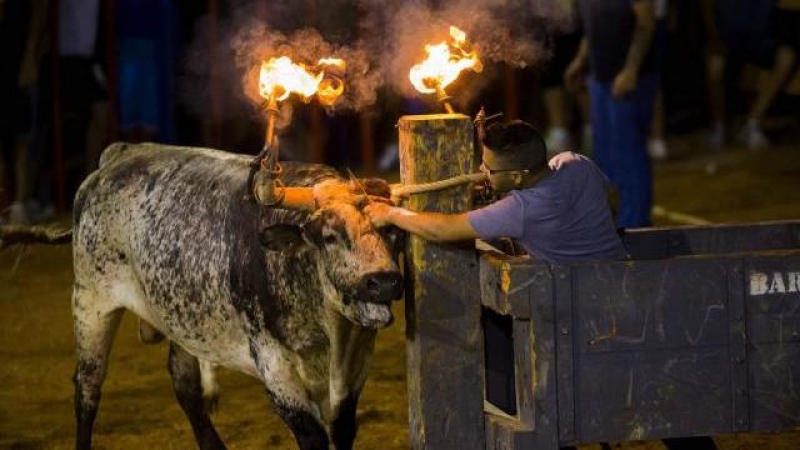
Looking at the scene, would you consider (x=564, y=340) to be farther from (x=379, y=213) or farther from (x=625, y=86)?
(x=625, y=86)

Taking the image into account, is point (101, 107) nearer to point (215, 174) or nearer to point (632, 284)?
point (215, 174)

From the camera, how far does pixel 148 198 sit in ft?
24.9

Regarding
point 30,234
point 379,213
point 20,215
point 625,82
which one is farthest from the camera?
point 20,215

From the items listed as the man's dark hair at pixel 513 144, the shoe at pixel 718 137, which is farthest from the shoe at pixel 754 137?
the man's dark hair at pixel 513 144

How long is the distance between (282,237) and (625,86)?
18.7ft

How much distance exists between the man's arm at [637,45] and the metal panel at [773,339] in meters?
5.98

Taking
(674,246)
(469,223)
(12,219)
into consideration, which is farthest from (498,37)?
(12,219)

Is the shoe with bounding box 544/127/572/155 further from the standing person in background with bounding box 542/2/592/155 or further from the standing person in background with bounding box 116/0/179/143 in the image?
the standing person in background with bounding box 116/0/179/143

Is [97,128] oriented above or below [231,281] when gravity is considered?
above

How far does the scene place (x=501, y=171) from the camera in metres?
6.27

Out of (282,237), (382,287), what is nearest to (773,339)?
(382,287)

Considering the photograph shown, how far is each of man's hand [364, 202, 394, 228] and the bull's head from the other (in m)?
0.02

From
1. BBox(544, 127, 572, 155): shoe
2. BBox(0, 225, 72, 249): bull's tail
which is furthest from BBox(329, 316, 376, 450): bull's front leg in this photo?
BBox(544, 127, 572, 155): shoe

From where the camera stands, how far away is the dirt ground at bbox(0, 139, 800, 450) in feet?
27.2
